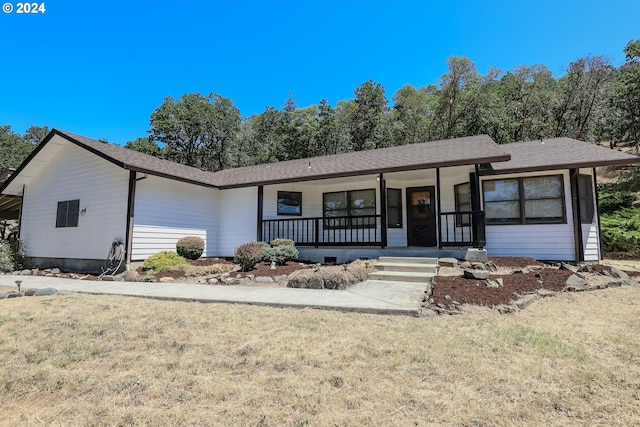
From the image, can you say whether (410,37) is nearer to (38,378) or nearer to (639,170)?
(639,170)

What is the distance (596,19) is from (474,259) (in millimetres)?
12605

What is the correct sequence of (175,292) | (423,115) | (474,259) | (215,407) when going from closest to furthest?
(215,407) → (175,292) → (474,259) → (423,115)

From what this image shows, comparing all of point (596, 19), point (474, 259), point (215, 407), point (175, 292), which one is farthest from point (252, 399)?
point (596, 19)

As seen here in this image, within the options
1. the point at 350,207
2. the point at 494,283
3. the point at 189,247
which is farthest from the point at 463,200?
the point at 189,247

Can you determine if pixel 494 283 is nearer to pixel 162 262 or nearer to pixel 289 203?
pixel 289 203

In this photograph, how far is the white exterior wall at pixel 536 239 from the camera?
31.4 ft

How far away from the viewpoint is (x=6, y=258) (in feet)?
38.7

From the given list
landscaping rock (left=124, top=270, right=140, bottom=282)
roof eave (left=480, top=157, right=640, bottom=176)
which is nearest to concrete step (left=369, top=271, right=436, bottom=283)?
roof eave (left=480, top=157, right=640, bottom=176)

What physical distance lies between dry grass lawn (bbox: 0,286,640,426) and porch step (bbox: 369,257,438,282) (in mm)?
2507

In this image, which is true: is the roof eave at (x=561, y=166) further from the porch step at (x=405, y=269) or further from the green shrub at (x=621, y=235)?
the green shrub at (x=621, y=235)

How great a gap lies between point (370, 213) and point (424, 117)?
22388mm

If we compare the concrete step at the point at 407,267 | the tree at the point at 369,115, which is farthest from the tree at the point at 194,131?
the concrete step at the point at 407,267

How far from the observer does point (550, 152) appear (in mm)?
10758

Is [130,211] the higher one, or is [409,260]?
[130,211]
